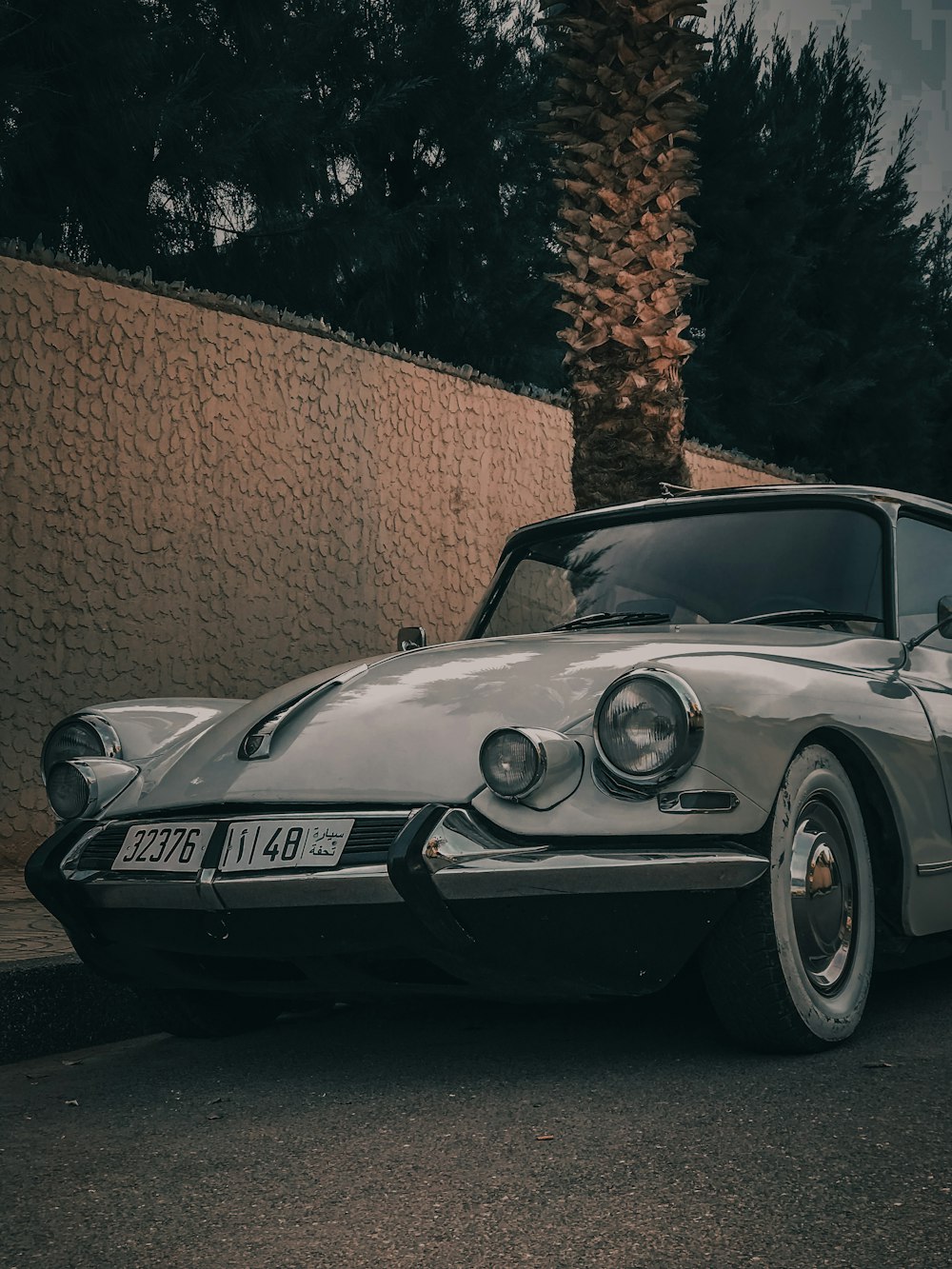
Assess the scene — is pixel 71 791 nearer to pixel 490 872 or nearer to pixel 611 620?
pixel 490 872

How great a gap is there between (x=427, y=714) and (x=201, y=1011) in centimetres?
111

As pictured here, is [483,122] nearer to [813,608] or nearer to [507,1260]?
[813,608]

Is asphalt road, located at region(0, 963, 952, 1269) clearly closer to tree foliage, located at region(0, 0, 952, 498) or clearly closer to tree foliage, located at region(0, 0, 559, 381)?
tree foliage, located at region(0, 0, 952, 498)

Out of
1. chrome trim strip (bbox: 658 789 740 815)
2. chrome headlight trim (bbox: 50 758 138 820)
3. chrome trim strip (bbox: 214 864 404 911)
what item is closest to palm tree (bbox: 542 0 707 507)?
chrome headlight trim (bbox: 50 758 138 820)

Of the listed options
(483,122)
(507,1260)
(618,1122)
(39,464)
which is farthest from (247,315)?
(483,122)

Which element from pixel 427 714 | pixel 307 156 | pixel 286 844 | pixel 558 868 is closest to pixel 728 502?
pixel 427 714

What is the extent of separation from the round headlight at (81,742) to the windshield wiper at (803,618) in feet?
5.59

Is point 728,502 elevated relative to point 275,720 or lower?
elevated

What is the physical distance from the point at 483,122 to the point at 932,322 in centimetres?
1447

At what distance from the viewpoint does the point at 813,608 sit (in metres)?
4.31

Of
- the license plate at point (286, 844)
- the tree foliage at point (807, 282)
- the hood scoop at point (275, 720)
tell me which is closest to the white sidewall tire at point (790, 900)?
the license plate at point (286, 844)

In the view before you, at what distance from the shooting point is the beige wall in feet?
23.3

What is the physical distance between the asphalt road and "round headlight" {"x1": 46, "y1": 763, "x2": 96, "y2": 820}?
0.65m

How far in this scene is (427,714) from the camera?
12.2 feet
